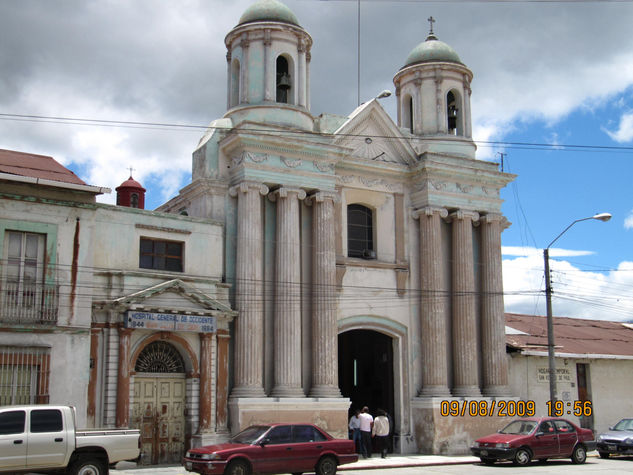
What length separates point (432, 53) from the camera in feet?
106

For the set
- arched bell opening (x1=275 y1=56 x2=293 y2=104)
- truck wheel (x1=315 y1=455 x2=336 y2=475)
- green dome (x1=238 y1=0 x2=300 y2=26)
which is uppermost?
green dome (x1=238 y1=0 x2=300 y2=26)

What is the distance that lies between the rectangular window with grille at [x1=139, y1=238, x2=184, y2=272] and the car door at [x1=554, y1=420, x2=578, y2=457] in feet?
41.9

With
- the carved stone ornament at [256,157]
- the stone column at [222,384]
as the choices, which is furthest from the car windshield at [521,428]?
the carved stone ornament at [256,157]

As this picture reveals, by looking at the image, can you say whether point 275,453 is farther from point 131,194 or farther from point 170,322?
point 131,194

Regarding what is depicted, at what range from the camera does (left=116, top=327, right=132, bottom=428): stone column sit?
21812mm

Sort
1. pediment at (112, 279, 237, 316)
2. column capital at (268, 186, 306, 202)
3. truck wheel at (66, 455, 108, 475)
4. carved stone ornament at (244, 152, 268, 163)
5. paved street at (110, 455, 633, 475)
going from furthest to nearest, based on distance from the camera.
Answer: column capital at (268, 186, 306, 202) → carved stone ornament at (244, 152, 268, 163) → pediment at (112, 279, 237, 316) → paved street at (110, 455, 633, 475) → truck wheel at (66, 455, 108, 475)

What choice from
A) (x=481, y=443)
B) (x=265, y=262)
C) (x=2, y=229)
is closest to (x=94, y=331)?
(x=2, y=229)

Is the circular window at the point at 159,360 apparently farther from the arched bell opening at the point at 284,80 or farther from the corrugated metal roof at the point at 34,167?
the arched bell opening at the point at 284,80

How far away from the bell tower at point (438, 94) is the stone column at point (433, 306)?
3.68 meters

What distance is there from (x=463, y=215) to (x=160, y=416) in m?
13.6

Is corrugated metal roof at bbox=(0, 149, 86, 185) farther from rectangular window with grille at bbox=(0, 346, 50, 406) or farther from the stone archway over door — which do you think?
the stone archway over door

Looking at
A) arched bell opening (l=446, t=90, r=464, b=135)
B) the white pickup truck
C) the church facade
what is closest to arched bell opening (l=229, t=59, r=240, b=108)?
the church facade

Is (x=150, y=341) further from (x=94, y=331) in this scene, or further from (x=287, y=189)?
(x=287, y=189)

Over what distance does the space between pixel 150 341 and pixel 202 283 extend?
8.52ft
